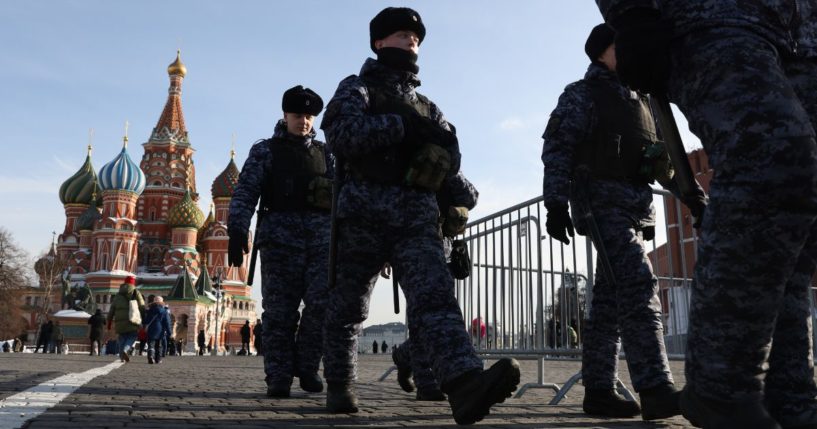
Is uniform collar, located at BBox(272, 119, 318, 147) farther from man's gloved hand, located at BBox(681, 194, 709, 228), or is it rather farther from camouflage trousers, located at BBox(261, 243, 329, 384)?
man's gloved hand, located at BBox(681, 194, 709, 228)

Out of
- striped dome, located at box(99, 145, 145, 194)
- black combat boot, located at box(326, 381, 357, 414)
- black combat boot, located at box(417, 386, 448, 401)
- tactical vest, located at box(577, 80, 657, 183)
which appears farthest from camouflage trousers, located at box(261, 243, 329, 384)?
striped dome, located at box(99, 145, 145, 194)

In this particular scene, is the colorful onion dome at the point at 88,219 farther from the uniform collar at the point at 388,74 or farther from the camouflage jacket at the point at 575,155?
the camouflage jacket at the point at 575,155

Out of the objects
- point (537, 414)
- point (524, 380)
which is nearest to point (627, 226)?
point (537, 414)

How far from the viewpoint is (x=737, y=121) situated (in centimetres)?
198

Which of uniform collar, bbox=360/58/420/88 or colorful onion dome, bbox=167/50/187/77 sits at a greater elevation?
colorful onion dome, bbox=167/50/187/77

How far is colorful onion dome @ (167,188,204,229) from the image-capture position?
239 ft

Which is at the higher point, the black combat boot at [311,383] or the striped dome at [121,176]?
the striped dome at [121,176]

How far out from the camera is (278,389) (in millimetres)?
5016

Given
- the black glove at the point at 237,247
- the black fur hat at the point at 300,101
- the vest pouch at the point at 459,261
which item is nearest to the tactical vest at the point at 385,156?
the vest pouch at the point at 459,261

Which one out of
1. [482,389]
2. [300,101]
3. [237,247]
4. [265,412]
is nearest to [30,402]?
[265,412]

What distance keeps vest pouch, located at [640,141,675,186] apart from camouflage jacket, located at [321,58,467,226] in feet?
4.20

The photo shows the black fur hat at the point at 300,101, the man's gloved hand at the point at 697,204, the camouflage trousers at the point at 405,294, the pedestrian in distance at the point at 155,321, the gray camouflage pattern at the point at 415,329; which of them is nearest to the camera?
the man's gloved hand at the point at 697,204

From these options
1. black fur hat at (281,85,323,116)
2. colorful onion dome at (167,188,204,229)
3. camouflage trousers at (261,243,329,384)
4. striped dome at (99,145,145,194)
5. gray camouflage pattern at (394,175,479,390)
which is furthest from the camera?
colorful onion dome at (167,188,204,229)

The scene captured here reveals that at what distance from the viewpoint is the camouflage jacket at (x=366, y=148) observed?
3332mm
